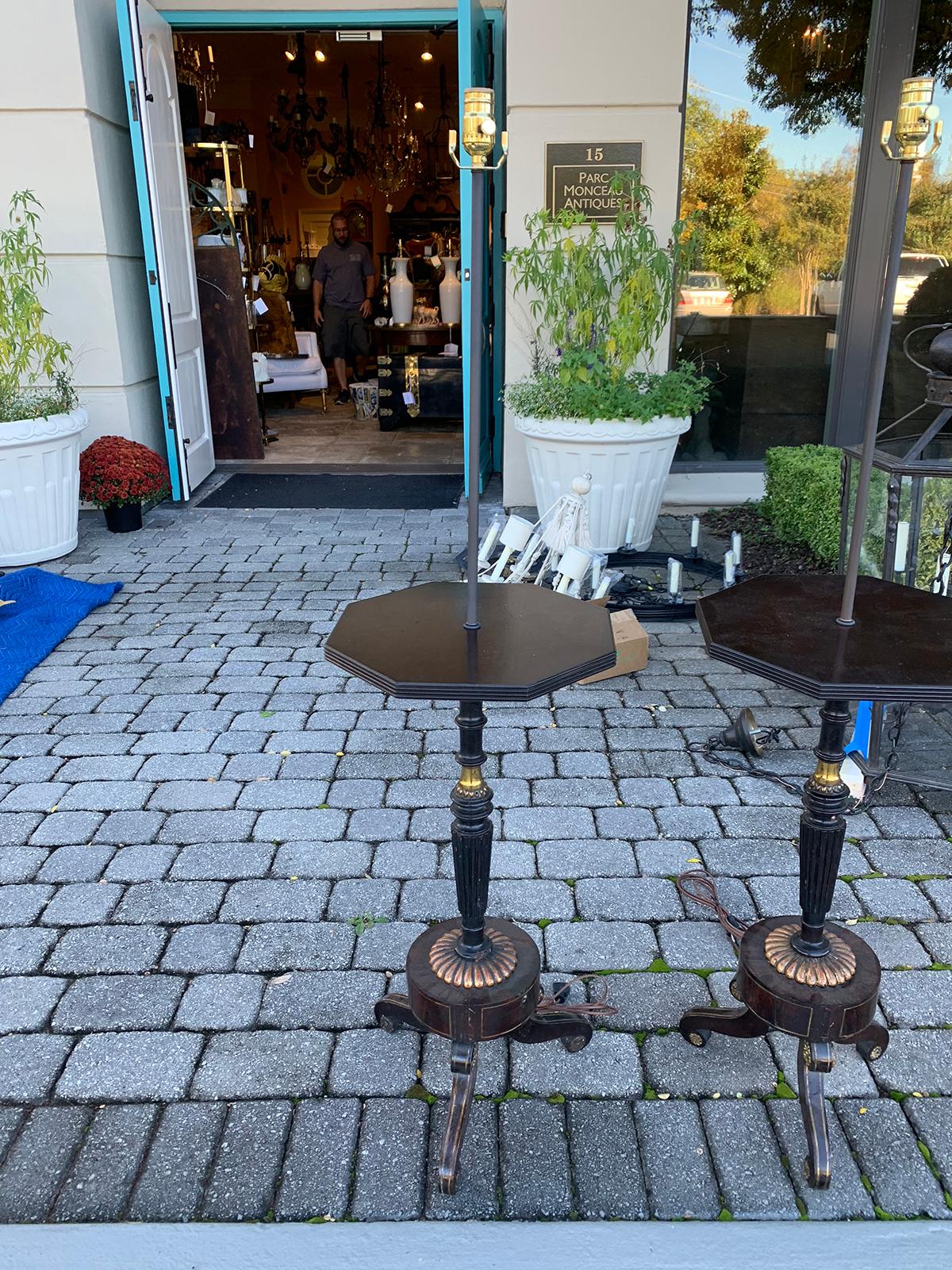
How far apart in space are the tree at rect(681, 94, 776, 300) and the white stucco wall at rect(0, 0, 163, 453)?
11.6ft

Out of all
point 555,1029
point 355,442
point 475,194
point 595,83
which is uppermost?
point 595,83

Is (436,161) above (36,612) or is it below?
above

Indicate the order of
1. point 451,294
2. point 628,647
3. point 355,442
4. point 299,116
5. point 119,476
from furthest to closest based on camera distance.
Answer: point 299,116
point 451,294
point 355,442
point 119,476
point 628,647

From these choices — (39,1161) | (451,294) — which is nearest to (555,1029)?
(39,1161)

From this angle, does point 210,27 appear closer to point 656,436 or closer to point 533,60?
point 533,60

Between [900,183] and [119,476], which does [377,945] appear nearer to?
[900,183]

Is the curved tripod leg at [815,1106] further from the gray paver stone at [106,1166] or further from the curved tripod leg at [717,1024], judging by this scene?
the gray paver stone at [106,1166]

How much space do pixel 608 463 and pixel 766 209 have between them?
252 centimetres

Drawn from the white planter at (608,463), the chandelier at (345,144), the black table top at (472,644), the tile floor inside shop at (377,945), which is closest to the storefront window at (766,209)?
the white planter at (608,463)

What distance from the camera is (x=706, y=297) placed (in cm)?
622

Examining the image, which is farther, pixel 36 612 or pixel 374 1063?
pixel 36 612

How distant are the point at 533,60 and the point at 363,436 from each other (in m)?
3.96

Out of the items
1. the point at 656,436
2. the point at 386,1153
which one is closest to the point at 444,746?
the point at 386,1153

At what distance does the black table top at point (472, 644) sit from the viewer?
162 centimetres
